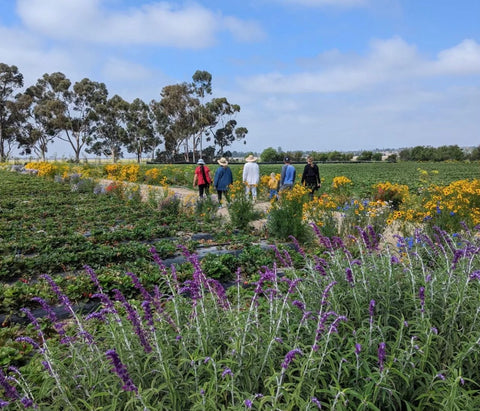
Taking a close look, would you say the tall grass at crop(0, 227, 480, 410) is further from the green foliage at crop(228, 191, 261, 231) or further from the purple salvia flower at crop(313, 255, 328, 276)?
the green foliage at crop(228, 191, 261, 231)

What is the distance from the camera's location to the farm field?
179cm

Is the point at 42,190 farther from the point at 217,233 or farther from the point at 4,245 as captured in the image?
the point at 217,233

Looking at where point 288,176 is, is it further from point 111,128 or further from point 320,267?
point 111,128

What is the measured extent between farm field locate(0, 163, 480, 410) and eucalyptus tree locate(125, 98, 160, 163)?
5197 centimetres

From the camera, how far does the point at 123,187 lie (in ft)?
41.0

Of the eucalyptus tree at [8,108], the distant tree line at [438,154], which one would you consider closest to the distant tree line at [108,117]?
the eucalyptus tree at [8,108]

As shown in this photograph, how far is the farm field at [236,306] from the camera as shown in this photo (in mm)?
1794

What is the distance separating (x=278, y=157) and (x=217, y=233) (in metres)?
61.3

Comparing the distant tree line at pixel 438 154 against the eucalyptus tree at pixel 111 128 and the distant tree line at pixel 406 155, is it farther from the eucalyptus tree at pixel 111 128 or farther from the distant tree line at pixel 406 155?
the eucalyptus tree at pixel 111 128

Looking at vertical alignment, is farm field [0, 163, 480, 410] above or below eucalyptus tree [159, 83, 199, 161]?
below

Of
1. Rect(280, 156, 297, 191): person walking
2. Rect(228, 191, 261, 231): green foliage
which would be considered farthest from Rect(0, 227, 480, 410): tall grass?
Rect(280, 156, 297, 191): person walking

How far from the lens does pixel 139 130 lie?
61.0 meters

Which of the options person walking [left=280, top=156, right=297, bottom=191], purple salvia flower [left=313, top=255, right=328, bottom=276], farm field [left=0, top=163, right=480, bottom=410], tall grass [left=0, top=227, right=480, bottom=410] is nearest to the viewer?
tall grass [left=0, top=227, right=480, bottom=410]

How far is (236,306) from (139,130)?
202ft
